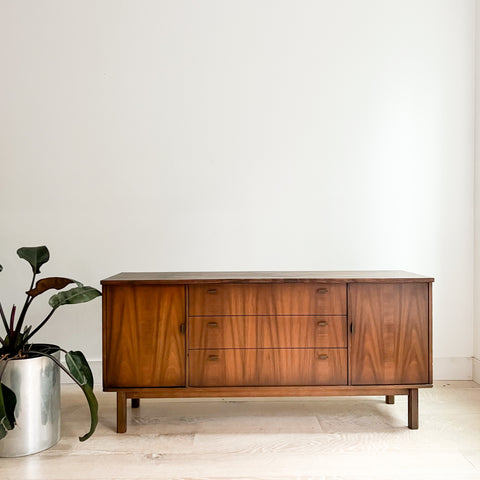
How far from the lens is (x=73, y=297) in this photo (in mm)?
1860

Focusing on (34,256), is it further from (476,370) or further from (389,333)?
(476,370)

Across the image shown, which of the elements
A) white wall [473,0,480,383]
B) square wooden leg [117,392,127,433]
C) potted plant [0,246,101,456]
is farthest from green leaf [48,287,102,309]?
white wall [473,0,480,383]

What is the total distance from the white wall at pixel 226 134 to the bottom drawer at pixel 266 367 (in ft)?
2.28

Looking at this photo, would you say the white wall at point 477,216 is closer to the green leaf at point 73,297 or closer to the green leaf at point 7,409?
the green leaf at point 73,297

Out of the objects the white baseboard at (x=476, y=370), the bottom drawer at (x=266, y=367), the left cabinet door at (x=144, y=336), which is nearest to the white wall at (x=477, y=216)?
the white baseboard at (x=476, y=370)

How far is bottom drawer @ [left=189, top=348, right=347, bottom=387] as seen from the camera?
200cm

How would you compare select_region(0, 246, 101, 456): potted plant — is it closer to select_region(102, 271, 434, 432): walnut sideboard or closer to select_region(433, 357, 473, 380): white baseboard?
select_region(102, 271, 434, 432): walnut sideboard

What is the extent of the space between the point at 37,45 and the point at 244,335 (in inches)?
74.1

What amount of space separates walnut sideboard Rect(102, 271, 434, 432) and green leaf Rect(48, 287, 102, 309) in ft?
0.44

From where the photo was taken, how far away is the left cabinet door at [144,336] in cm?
199

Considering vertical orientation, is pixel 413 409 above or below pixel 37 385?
below

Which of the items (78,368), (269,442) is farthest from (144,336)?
(269,442)

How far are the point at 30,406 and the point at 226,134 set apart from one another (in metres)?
1.60

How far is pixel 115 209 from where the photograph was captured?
2.62m
